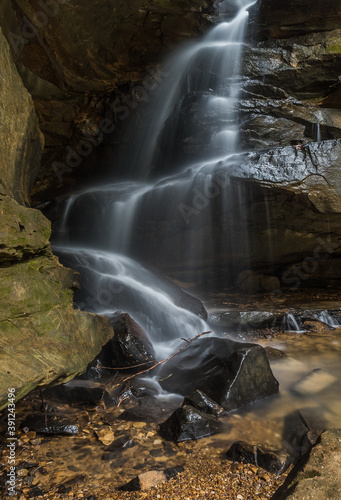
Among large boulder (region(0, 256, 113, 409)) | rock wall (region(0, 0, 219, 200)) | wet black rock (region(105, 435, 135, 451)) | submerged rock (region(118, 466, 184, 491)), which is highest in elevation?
rock wall (region(0, 0, 219, 200))

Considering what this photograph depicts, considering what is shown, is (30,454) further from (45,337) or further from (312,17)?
(312,17)

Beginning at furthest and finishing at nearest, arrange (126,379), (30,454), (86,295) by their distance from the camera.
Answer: (86,295) → (126,379) → (30,454)

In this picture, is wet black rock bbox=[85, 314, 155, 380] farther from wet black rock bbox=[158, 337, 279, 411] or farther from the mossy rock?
the mossy rock

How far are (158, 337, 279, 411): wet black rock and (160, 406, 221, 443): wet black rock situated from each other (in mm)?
482

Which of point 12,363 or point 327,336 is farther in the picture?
point 327,336

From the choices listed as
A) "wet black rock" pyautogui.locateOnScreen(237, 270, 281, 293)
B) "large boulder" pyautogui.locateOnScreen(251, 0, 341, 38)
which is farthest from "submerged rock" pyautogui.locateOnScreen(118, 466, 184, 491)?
"large boulder" pyautogui.locateOnScreen(251, 0, 341, 38)

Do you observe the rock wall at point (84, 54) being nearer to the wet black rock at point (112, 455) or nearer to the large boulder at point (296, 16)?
the large boulder at point (296, 16)

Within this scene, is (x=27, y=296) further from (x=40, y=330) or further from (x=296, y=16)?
(x=296, y=16)

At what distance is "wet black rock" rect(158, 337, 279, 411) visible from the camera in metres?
3.66

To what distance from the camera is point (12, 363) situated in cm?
232

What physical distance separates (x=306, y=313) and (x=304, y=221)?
229cm

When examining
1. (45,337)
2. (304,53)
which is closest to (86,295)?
(45,337)

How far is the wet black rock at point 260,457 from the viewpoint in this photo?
244cm

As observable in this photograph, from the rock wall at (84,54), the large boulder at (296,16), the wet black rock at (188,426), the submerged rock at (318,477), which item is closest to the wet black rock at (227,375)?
the wet black rock at (188,426)
